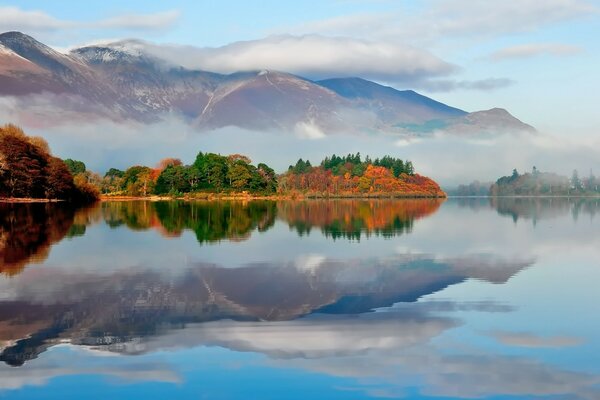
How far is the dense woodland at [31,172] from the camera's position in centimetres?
8981

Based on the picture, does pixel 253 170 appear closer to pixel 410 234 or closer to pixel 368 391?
pixel 410 234

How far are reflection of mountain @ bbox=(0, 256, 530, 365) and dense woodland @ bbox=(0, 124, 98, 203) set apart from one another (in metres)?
77.4

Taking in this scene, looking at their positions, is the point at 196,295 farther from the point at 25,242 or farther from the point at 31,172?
the point at 31,172

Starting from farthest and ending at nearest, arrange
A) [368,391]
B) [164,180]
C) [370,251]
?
[164,180] < [370,251] < [368,391]

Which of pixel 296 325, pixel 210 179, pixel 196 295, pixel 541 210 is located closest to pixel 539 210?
pixel 541 210

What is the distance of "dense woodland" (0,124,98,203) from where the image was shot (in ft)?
295

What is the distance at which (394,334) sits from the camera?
12219 mm

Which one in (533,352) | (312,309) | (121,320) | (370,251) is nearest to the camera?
(533,352)

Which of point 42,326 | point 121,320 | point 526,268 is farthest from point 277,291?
point 526,268

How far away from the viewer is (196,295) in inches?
636

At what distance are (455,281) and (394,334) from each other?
714 centimetres

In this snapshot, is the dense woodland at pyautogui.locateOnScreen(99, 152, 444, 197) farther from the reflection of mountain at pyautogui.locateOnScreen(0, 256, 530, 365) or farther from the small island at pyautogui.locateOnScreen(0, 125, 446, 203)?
the reflection of mountain at pyautogui.locateOnScreen(0, 256, 530, 365)

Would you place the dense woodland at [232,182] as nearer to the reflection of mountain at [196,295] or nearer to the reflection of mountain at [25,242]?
the reflection of mountain at [25,242]

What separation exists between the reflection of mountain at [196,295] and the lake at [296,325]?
54mm
